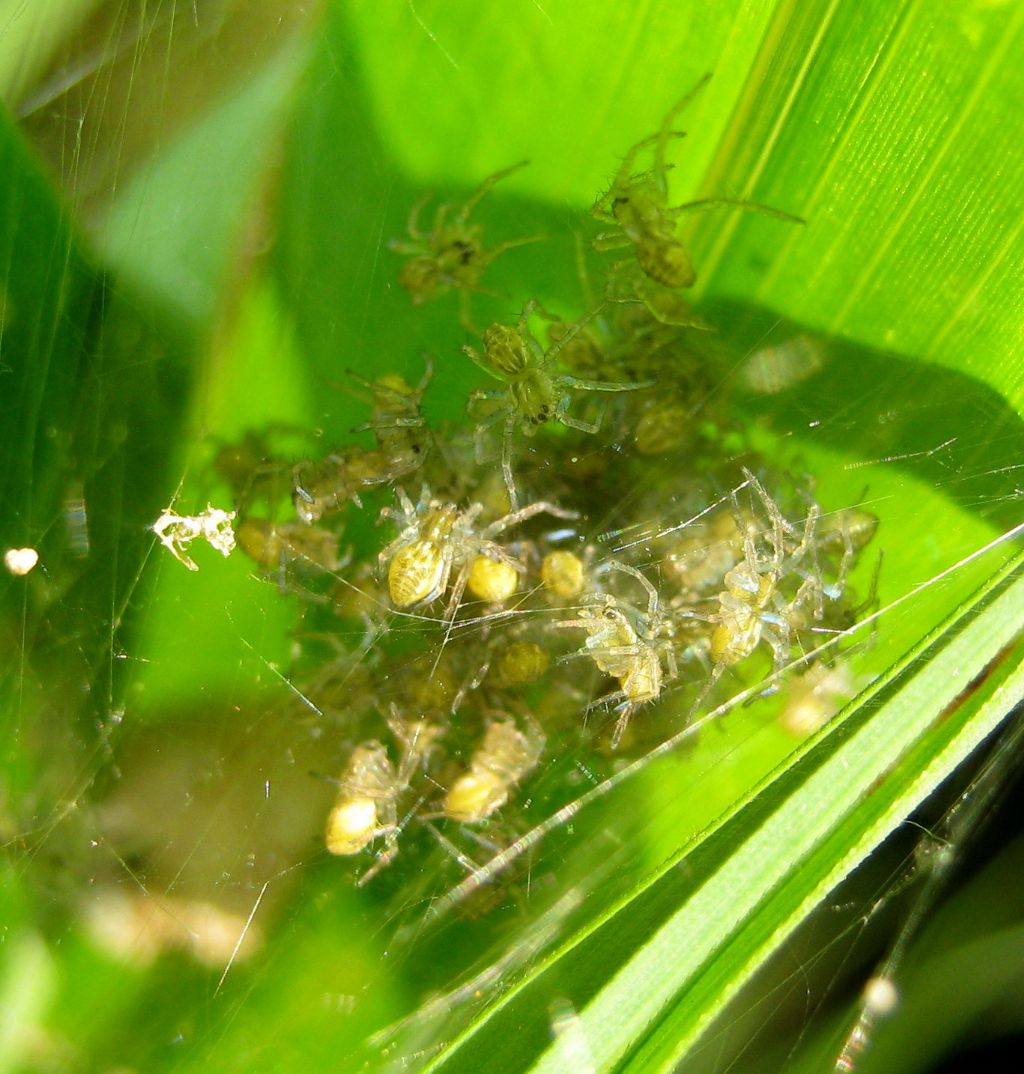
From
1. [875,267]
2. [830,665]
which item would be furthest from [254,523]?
[875,267]

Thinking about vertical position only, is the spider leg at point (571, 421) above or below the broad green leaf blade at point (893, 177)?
below

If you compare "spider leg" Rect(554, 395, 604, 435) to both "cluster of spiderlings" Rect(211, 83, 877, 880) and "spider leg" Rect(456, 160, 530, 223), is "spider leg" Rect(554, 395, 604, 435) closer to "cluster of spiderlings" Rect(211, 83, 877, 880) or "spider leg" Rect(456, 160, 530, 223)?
"cluster of spiderlings" Rect(211, 83, 877, 880)

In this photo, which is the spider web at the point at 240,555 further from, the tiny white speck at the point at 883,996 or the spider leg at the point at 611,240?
the tiny white speck at the point at 883,996

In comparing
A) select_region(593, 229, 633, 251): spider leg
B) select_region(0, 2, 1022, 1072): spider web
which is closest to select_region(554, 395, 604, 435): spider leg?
select_region(0, 2, 1022, 1072): spider web

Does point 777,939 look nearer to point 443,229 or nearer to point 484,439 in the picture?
point 484,439

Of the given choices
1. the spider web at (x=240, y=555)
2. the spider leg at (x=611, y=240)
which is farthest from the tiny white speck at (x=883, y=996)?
the spider leg at (x=611, y=240)

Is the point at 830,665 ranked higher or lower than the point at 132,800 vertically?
higher

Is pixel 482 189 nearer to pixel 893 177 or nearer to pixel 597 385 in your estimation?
pixel 597 385
